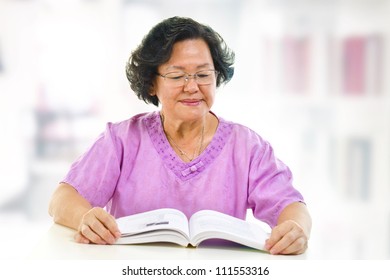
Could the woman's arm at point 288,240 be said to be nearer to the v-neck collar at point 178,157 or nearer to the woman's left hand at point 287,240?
the woman's left hand at point 287,240

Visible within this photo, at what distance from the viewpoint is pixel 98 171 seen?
5.16ft

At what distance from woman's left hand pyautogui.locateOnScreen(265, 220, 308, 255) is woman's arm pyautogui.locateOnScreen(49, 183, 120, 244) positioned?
0.33 meters

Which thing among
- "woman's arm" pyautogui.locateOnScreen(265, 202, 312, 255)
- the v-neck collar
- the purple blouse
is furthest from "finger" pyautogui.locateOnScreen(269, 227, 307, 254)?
the v-neck collar

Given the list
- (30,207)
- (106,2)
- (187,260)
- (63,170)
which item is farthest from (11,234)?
(187,260)

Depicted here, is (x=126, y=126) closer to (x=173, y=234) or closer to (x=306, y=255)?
(x=173, y=234)

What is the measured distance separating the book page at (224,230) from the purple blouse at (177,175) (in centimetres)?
22

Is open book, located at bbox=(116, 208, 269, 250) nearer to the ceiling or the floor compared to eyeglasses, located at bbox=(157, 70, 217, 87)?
nearer to the floor

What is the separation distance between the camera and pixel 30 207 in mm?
2396

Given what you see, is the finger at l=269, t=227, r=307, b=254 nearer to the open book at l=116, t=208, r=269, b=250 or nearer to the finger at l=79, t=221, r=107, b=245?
the open book at l=116, t=208, r=269, b=250

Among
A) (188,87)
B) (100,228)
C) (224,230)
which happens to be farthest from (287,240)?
(188,87)

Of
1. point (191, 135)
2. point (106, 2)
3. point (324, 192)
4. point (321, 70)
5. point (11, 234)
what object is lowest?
point (11, 234)

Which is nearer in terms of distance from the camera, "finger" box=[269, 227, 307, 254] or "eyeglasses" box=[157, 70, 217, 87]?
"finger" box=[269, 227, 307, 254]

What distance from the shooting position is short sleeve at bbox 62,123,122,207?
155cm

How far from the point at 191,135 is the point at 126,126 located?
187 mm
